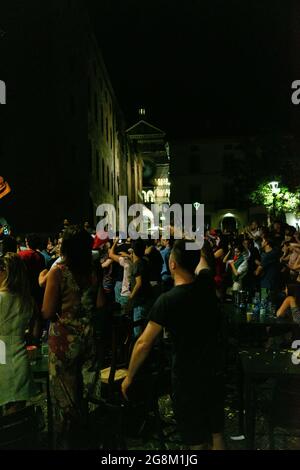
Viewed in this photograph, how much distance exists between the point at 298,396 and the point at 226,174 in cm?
4384

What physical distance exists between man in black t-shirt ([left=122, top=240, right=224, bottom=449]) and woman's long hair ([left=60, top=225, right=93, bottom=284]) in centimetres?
87

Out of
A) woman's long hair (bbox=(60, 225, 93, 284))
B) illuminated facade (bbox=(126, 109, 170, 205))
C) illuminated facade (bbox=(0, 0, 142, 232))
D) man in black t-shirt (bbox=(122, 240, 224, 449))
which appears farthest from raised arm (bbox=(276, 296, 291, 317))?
illuminated facade (bbox=(126, 109, 170, 205))

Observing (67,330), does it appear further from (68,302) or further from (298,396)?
(298,396)

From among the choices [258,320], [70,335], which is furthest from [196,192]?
[70,335]

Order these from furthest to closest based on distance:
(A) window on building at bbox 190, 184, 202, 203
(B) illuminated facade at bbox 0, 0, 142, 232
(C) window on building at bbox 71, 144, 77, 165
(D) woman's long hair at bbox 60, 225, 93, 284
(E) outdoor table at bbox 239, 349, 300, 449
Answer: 1. (A) window on building at bbox 190, 184, 202, 203
2. (C) window on building at bbox 71, 144, 77, 165
3. (B) illuminated facade at bbox 0, 0, 142, 232
4. (E) outdoor table at bbox 239, 349, 300, 449
5. (D) woman's long hair at bbox 60, 225, 93, 284

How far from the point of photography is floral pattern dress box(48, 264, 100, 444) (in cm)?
389

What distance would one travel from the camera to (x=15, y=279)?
171 inches

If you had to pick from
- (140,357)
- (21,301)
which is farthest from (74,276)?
(140,357)

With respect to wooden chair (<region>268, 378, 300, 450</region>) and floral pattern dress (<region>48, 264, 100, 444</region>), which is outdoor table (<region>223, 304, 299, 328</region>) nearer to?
wooden chair (<region>268, 378, 300, 450</region>)

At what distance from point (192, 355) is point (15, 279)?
1.82 meters

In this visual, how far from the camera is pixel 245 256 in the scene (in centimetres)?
1086

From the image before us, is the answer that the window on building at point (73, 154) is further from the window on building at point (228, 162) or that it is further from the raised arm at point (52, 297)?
the raised arm at point (52, 297)

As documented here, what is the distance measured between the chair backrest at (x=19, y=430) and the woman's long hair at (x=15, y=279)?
1352mm

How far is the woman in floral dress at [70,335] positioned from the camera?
12.8 ft
